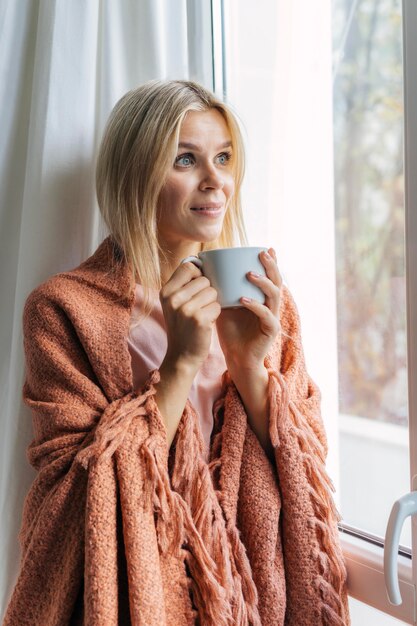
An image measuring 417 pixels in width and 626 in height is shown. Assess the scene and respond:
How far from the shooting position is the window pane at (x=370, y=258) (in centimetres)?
93

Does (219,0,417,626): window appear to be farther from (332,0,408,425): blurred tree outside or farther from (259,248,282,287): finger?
(259,248,282,287): finger

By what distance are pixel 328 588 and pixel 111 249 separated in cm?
62

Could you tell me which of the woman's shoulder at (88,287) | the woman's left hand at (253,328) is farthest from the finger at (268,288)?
the woman's shoulder at (88,287)

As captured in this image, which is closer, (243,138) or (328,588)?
(328,588)

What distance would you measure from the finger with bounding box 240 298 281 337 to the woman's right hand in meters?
0.04

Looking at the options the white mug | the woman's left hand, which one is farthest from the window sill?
the white mug

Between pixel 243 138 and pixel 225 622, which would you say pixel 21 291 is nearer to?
pixel 243 138

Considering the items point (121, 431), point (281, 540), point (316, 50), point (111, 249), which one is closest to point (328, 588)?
point (281, 540)

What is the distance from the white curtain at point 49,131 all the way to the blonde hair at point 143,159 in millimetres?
101

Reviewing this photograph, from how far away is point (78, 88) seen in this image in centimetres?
114

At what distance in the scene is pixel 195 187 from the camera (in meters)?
1.01

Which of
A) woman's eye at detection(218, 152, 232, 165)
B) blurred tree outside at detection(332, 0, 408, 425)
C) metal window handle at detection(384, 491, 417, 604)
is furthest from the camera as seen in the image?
woman's eye at detection(218, 152, 232, 165)

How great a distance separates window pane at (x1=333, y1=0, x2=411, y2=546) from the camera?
934mm

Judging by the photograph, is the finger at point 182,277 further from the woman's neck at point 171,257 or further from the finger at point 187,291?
the woman's neck at point 171,257
